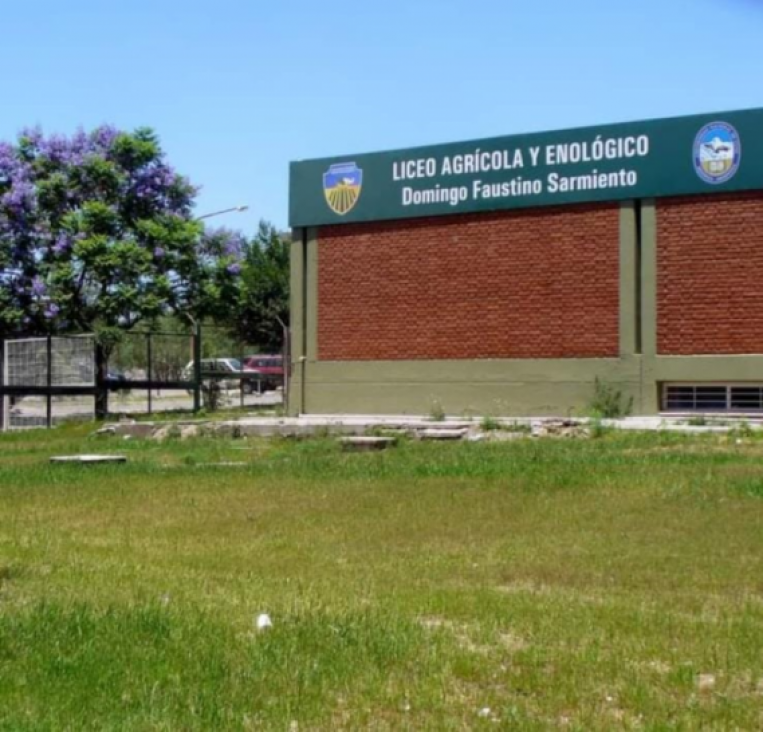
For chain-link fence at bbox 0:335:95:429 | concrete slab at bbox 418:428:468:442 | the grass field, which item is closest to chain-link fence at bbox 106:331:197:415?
chain-link fence at bbox 0:335:95:429

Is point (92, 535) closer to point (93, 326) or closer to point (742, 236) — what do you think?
point (742, 236)

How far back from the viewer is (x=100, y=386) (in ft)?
102

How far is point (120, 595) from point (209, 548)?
230 centimetres

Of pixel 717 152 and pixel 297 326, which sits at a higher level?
pixel 717 152

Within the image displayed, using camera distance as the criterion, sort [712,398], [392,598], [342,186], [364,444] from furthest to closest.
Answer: [342,186], [712,398], [364,444], [392,598]

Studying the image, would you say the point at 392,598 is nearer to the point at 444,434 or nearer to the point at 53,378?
the point at 444,434

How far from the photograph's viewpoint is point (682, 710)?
19.4ft

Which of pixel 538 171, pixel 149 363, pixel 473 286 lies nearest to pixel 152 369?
pixel 149 363

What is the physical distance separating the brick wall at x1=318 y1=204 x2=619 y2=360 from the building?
0.03 meters

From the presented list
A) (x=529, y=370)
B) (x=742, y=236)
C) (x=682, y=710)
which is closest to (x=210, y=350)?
(x=529, y=370)

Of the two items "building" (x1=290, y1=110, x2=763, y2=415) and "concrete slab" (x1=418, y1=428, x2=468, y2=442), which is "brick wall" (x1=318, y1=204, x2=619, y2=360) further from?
"concrete slab" (x1=418, y1=428, x2=468, y2=442)

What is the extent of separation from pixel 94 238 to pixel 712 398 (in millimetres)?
17047

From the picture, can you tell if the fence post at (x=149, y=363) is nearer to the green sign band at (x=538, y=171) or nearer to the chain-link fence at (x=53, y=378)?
the chain-link fence at (x=53, y=378)

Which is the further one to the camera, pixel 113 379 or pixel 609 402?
pixel 113 379
